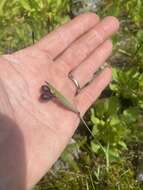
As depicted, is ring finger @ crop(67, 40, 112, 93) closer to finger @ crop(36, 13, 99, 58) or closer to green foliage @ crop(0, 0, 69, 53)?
finger @ crop(36, 13, 99, 58)

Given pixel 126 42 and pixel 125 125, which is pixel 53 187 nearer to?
pixel 125 125

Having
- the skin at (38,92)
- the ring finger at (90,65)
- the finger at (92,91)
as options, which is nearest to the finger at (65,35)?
the skin at (38,92)

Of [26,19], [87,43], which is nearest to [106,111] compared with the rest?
[87,43]

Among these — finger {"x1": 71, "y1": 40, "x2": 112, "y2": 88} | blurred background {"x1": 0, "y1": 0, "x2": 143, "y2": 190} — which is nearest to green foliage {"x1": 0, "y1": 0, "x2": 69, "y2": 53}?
blurred background {"x1": 0, "y1": 0, "x2": 143, "y2": 190}

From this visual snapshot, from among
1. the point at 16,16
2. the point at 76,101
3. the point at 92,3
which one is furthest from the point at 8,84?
the point at 92,3

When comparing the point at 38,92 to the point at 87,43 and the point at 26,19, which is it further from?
the point at 26,19

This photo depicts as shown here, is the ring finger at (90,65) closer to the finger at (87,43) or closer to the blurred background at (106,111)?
the finger at (87,43)
